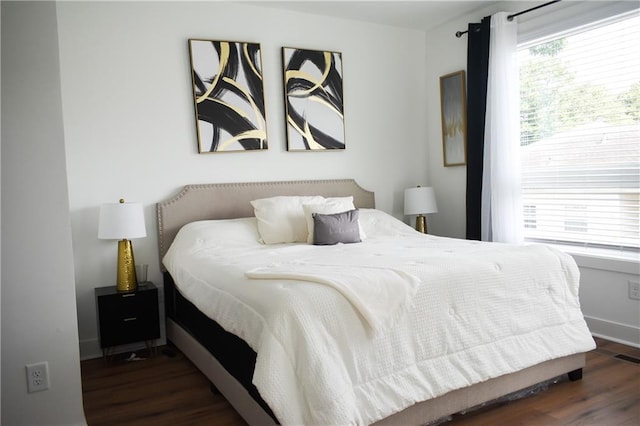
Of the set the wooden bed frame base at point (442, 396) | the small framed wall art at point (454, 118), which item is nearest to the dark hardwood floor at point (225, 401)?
the wooden bed frame base at point (442, 396)

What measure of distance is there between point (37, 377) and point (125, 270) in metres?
1.40

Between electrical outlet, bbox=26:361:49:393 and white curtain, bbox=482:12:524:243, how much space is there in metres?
3.24

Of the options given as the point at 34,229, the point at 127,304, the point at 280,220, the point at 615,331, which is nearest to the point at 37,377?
the point at 34,229

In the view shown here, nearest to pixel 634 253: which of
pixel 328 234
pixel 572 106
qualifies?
pixel 572 106

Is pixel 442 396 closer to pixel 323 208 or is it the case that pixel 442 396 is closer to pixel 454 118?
pixel 323 208

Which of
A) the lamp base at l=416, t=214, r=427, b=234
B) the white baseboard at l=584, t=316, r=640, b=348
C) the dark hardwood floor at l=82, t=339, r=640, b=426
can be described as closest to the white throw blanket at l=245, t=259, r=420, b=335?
the dark hardwood floor at l=82, t=339, r=640, b=426

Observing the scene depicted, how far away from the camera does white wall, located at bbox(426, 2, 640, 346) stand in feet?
10.8

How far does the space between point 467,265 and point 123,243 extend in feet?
7.49

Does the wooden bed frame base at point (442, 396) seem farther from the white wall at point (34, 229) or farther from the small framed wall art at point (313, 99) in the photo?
the small framed wall art at point (313, 99)

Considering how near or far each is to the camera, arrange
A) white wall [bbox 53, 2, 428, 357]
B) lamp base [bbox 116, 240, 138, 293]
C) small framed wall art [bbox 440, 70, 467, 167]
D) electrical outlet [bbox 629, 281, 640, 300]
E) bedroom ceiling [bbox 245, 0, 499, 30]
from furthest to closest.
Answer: small framed wall art [bbox 440, 70, 467, 167] → bedroom ceiling [bbox 245, 0, 499, 30] → white wall [bbox 53, 2, 428, 357] → lamp base [bbox 116, 240, 138, 293] → electrical outlet [bbox 629, 281, 640, 300]

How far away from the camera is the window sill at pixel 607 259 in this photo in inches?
128

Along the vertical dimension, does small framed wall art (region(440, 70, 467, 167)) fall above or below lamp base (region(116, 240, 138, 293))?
above

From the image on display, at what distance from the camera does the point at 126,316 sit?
3309 mm

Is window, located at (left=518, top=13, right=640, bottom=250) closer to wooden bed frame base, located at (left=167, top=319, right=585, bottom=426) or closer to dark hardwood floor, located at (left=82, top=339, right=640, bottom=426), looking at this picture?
dark hardwood floor, located at (left=82, top=339, right=640, bottom=426)
